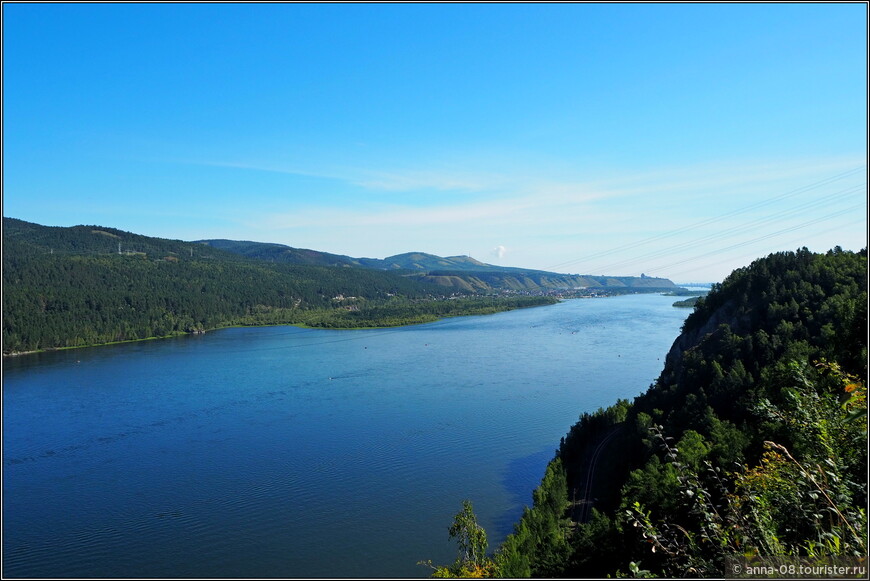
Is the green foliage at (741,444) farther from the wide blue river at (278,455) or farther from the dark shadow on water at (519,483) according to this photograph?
the wide blue river at (278,455)

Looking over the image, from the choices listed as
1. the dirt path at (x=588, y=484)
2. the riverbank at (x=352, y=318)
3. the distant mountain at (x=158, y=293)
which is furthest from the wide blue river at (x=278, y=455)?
the riverbank at (x=352, y=318)

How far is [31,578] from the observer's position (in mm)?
7723

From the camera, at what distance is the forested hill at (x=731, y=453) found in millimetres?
1964

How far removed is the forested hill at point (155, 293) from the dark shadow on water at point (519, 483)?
23248 millimetres

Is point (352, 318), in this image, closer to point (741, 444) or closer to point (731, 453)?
point (741, 444)

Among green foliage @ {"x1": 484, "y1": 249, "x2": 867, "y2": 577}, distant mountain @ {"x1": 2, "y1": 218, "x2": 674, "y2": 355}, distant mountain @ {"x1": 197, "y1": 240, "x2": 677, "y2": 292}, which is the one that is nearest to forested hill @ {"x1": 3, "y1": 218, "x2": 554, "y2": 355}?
distant mountain @ {"x1": 2, "y1": 218, "x2": 674, "y2": 355}

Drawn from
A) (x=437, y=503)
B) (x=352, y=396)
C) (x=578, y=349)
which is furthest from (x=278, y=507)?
(x=578, y=349)

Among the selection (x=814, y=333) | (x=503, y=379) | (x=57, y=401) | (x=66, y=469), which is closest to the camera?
(x=814, y=333)

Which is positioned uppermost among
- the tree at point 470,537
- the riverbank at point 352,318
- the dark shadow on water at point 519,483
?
the riverbank at point 352,318

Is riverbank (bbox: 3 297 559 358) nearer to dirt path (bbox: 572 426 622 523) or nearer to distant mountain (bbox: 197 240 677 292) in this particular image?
distant mountain (bbox: 197 240 677 292)

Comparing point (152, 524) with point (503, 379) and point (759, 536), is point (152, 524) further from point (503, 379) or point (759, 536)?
point (503, 379)

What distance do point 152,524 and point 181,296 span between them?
36712 millimetres

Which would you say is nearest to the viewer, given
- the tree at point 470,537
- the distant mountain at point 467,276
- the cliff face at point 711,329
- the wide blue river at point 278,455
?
the tree at point 470,537

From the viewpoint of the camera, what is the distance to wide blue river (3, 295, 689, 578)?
8.41m
